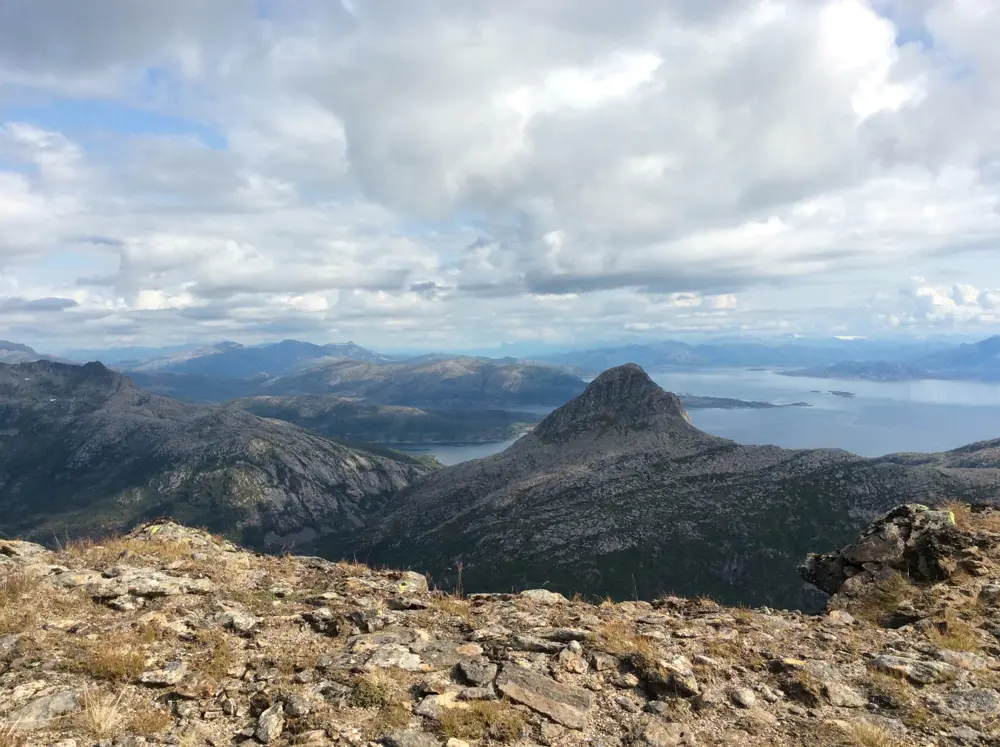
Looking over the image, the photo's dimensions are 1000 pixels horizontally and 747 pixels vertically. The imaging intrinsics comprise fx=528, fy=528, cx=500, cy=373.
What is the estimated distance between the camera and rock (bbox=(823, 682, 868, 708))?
1138 centimetres

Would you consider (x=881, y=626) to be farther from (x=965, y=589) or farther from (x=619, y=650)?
(x=619, y=650)

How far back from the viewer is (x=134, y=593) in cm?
1532

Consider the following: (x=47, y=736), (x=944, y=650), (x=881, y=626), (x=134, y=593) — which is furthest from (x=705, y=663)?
(x=134, y=593)

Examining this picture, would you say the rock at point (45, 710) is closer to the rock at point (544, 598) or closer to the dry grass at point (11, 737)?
the dry grass at point (11, 737)

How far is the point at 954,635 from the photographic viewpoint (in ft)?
47.2

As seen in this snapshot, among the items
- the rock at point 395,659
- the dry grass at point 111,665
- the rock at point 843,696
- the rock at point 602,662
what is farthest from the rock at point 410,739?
the rock at point 843,696

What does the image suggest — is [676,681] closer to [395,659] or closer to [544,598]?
[395,659]

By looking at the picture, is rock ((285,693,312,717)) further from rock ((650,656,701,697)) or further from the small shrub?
rock ((650,656,701,697))

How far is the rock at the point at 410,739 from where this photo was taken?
961cm

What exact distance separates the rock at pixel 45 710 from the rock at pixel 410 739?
6.13 meters

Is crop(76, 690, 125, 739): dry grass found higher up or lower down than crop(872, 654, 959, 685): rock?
higher up

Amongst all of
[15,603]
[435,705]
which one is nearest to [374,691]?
[435,705]

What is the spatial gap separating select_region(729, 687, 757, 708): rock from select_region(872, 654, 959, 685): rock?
369 cm

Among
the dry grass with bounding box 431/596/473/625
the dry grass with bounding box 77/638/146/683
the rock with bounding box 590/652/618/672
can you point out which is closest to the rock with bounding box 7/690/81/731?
the dry grass with bounding box 77/638/146/683
